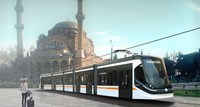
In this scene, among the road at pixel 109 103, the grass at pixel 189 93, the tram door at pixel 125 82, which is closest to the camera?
the road at pixel 109 103

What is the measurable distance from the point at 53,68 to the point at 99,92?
192 ft

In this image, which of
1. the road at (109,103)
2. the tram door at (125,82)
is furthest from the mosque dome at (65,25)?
the tram door at (125,82)

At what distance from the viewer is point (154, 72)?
13.8 metres

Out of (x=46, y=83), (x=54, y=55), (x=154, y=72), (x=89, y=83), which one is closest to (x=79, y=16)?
(x=54, y=55)

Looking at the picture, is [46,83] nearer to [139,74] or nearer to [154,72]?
[139,74]

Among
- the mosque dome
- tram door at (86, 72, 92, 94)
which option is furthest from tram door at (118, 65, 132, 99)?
the mosque dome

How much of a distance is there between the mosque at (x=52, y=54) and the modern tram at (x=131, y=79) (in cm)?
4793

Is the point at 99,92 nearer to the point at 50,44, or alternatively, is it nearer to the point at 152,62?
the point at 152,62

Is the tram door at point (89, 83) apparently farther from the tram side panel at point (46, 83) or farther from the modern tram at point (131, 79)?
the tram side panel at point (46, 83)

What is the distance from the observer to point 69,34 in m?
81.8

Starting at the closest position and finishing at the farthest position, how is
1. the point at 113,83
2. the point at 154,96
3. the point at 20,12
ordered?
the point at 154,96 → the point at 113,83 → the point at 20,12

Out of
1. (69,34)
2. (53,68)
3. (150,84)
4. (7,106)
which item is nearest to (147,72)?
(150,84)

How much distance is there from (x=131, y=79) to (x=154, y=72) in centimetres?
137

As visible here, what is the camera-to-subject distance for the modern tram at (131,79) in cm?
1345
